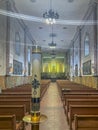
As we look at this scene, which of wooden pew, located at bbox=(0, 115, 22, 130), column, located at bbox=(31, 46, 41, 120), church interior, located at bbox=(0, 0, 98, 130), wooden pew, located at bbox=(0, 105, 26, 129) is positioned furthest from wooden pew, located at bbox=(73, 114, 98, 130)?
wooden pew, located at bbox=(0, 105, 26, 129)

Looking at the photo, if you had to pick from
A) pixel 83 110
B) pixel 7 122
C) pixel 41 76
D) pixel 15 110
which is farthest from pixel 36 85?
pixel 83 110

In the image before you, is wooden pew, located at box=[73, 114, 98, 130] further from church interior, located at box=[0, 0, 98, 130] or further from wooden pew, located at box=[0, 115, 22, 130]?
wooden pew, located at box=[0, 115, 22, 130]

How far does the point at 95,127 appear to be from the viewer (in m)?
3.31

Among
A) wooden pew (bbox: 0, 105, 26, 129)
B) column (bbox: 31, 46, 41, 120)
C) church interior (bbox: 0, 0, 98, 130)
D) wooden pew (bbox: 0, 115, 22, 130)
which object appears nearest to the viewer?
column (bbox: 31, 46, 41, 120)

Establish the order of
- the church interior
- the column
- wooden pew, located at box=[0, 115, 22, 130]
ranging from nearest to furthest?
the column → the church interior → wooden pew, located at box=[0, 115, 22, 130]

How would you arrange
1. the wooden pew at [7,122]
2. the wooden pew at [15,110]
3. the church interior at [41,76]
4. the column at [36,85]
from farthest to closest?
the wooden pew at [15,110]
the wooden pew at [7,122]
the church interior at [41,76]
the column at [36,85]

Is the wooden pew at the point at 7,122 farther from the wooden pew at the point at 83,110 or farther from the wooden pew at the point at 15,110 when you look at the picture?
the wooden pew at the point at 83,110

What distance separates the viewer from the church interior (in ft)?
8.62

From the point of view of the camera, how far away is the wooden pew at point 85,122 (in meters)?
3.18

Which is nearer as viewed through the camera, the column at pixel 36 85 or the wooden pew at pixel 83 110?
the column at pixel 36 85

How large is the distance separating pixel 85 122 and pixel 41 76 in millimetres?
1027

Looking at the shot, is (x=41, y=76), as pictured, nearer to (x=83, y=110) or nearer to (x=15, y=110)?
(x=15, y=110)

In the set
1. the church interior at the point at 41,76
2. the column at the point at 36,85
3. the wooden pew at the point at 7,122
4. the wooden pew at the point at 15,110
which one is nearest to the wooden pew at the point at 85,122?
the church interior at the point at 41,76

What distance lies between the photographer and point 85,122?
3.21m
